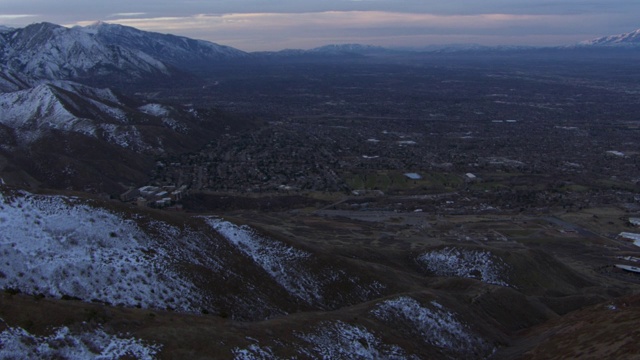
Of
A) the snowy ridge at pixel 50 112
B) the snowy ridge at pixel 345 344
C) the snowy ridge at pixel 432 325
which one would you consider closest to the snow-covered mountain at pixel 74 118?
the snowy ridge at pixel 50 112

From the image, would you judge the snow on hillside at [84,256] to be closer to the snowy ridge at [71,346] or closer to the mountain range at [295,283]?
the mountain range at [295,283]

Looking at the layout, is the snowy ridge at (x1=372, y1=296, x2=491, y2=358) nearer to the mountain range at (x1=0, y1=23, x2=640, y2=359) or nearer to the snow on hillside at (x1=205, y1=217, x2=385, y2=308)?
the mountain range at (x1=0, y1=23, x2=640, y2=359)

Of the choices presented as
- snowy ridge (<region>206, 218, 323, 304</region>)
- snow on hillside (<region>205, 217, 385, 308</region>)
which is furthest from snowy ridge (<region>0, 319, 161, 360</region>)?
snowy ridge (<region>206, 218, 323, 304</region>)

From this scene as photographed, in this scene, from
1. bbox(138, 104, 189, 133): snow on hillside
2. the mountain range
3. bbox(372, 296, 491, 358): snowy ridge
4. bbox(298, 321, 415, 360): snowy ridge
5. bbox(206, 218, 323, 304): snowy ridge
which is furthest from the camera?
bbox(138, 104, 189, 133): snow on hillside

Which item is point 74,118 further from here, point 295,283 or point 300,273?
point 295,283

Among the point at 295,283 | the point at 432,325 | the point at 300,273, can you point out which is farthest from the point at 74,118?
the point at 432,325

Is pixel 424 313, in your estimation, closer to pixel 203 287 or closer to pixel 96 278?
pixel 203 287
